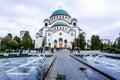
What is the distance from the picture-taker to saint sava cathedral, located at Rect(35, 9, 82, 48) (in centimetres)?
9294

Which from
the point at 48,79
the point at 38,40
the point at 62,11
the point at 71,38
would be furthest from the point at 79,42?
the point at 48,79

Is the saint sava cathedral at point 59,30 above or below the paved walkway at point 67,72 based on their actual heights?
above

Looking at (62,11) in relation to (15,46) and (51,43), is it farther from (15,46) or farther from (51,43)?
(15,46)

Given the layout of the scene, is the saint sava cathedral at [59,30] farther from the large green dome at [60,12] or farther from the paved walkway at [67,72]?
the paved walkway at [67,72]

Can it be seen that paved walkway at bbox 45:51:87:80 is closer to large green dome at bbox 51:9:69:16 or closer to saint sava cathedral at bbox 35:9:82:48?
saint sava cathedral at bbox 35:9:82:48

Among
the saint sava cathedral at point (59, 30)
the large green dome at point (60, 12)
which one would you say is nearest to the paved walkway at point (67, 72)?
the saint sava cathedral at point (59, 30)

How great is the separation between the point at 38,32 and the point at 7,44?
123 ft

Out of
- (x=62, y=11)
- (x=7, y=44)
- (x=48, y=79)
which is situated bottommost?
(x=48, y=79)

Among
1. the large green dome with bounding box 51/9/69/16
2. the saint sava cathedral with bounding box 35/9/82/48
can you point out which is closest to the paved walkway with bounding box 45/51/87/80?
the saint sava cathedral with bounding box 35/9/82/48

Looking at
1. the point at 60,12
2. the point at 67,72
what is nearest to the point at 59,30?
the point at 60,12

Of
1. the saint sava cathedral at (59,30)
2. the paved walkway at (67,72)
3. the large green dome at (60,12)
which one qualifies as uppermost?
the large green dome at (60,12)

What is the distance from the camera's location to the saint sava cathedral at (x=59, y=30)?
305 ft

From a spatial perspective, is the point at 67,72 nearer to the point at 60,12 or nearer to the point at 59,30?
the point at 59,30

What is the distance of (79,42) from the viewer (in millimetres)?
82812
